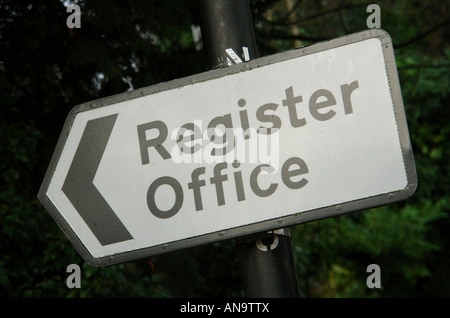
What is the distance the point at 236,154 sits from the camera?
1.44 m

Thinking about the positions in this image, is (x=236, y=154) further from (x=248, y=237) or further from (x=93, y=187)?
(x=93, y=187)

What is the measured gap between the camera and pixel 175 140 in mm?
1487

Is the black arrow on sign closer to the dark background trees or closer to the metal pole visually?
the metal pole

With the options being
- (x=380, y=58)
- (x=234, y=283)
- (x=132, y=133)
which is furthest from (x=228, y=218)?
(x=234, y=283)

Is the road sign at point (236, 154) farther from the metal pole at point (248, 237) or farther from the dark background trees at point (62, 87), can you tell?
the dark background trees at point (62, 87)

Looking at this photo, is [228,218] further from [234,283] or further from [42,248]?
[234,283]

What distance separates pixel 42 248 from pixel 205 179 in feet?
8.32

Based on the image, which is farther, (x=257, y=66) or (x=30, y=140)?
(x=30, y=140)

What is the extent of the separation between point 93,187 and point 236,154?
42 centimetres

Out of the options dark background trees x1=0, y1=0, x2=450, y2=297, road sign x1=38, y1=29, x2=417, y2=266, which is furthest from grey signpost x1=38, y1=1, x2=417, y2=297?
dark background trees x1=0, y1=0, x2=450, y2=297

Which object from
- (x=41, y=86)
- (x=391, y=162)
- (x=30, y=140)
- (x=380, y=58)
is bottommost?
(x=391, y=162)

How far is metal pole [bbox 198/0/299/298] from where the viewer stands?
4.82ft

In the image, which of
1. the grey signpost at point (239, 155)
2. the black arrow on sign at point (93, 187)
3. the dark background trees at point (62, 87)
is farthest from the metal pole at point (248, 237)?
the dark background trees at point (62, 87)

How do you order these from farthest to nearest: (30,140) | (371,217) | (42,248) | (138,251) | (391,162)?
(371,217) < (42,248) < (30,140) < (138,251) < (391,162)
